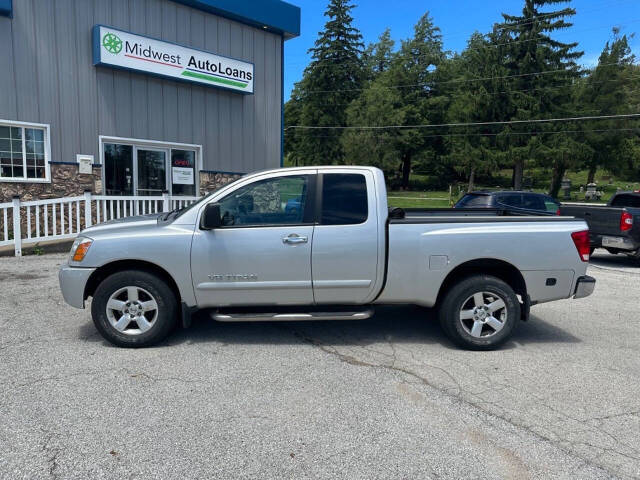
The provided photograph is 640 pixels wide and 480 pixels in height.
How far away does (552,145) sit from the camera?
3856cm

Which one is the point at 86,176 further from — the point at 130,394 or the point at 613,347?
the point at 613,347

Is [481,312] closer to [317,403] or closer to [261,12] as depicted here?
[317,403]

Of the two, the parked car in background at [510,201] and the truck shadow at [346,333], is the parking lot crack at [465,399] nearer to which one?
the truck shadow at [346,333]

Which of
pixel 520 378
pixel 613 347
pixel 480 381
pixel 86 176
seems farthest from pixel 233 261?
pixel 86 176

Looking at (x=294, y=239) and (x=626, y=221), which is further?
(x=626, y=221)

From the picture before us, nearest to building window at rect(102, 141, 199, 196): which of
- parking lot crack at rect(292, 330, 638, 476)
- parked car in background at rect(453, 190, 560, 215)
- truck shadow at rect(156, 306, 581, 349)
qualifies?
parked car in background at rect(453, 190, 560, 215)

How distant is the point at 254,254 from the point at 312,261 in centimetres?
58

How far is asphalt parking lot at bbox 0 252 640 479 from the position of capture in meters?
2.95

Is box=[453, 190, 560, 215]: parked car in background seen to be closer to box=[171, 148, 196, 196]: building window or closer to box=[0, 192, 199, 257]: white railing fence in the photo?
box=[0, 192, 199, 257]: white railing fence

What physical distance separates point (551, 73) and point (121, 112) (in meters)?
37.9

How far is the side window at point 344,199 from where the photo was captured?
488 centimetres

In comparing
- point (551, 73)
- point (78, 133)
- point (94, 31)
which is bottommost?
point (78, 133)

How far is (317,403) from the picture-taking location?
3725mm

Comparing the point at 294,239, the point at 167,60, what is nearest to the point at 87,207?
the point at 167,60
